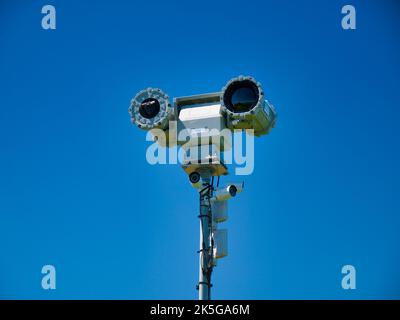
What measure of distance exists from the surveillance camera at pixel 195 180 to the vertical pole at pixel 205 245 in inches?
5.1

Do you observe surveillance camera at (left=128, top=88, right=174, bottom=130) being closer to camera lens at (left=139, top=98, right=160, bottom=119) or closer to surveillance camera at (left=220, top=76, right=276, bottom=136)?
camera lens at (left=139, top=98, right=160, bottom=119)

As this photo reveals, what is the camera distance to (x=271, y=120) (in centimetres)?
2052

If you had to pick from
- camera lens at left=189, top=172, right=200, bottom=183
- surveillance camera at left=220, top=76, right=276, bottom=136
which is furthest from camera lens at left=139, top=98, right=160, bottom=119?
camera lens at left=189, top=172, right=200, bottom=183

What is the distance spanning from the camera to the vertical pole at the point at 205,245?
1884cm

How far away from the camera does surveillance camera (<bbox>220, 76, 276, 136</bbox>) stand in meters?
19.8

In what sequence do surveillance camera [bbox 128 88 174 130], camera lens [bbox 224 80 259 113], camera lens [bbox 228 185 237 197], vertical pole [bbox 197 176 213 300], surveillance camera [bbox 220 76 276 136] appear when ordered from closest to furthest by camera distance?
vertical pole [bbox 197 176 213 300]
camera lens [bbox 228 185 237 197]
surveillance camera [bbox 220 76 276 136]
camera lens [bbox 224 80 259 113]
surveillance camera [bbox 128 88 174 130]

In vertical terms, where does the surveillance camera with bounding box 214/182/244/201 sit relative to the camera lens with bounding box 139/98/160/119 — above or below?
below

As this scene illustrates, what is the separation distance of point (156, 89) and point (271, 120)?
Result: 8.60ft

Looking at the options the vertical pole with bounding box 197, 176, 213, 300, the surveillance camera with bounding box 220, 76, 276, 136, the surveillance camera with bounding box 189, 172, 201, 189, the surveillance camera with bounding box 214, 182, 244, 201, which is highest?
the surveillance camera with bounding box 220, 76, 276, 136

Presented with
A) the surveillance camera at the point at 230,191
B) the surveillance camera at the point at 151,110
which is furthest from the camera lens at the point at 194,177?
the surveillance camera at the point at 151,110

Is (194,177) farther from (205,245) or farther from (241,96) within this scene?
(241,96)

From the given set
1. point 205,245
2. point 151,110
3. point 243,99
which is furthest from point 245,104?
point 205,245

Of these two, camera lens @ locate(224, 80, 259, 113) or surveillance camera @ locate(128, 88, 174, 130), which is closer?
camera lens @ locate(224, 80, 259, 113)

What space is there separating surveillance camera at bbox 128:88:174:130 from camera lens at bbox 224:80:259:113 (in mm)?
1300
